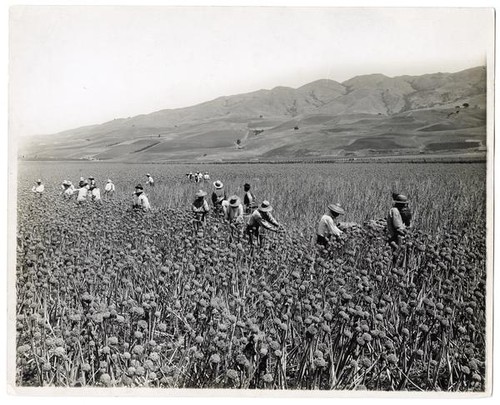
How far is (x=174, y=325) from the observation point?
6.37 m

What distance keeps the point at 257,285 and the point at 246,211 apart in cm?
104

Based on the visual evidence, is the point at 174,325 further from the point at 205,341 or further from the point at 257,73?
the point at 257,73

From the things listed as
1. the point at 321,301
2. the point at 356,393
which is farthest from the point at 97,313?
the point at 356,393

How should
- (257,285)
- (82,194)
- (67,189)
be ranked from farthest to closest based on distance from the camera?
(82,194), (67,189), (257,285)

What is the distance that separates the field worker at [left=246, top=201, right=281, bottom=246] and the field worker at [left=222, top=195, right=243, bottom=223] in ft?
0.61

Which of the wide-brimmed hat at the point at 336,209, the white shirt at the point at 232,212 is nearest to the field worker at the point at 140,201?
the white shirt at the point at 232,212

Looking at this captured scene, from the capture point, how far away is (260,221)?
23.2 feet

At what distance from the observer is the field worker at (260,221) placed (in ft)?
23.2

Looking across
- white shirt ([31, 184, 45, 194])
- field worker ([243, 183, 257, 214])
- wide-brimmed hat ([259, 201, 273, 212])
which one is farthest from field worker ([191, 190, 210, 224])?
white shirt ([31, 184, 45, 194])

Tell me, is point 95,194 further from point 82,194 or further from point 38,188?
point 38,188

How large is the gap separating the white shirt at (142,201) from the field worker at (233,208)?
94 cm

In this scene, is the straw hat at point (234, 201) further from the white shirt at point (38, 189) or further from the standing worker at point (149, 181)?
the white shirt at point (38, 189)

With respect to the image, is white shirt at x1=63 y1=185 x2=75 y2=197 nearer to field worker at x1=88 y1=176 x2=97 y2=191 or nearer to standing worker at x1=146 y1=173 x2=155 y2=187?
field worker at x1=88 y1=176 x2=97 y2=191

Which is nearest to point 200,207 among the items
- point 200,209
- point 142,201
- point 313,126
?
point 200,209
